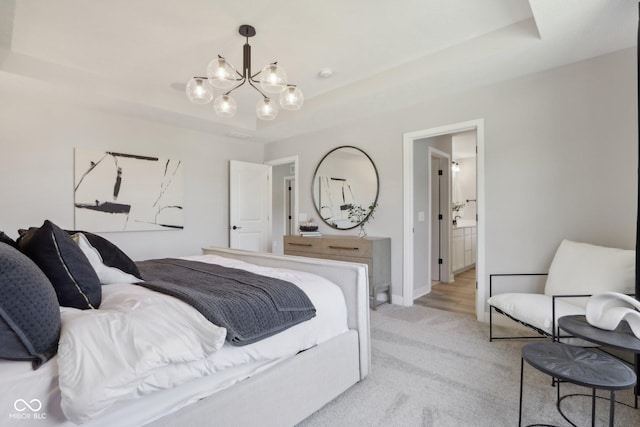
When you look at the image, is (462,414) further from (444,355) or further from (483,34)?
(483,34)

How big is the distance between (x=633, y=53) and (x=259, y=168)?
4554 millimetres

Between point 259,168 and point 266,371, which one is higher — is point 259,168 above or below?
above

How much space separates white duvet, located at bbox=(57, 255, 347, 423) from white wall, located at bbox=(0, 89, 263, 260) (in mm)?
2702

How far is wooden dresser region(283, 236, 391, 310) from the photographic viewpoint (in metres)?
3.60

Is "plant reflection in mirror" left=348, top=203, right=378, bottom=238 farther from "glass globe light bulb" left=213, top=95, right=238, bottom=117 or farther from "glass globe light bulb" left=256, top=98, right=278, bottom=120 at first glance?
"glass globe light bulb" left=213, top=95, right=238, bottom=117

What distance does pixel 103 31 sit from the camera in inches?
99.1

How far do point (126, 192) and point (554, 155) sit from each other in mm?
4675

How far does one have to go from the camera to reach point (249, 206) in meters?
5.22

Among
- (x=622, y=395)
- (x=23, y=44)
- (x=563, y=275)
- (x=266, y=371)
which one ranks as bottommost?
(x=622, y=395)

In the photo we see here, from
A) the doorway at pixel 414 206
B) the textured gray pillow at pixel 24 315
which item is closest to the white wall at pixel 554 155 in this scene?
the doorway at pixel 414 206

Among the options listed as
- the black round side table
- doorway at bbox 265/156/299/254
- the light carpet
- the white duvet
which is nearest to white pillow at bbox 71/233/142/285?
the white duvet

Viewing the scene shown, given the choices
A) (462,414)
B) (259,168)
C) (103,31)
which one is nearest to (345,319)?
(462,414)

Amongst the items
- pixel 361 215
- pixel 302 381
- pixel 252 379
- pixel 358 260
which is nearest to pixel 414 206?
pixel 361 215

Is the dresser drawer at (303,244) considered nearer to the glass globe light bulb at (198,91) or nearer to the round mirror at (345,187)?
the round mirror at (345,187)
